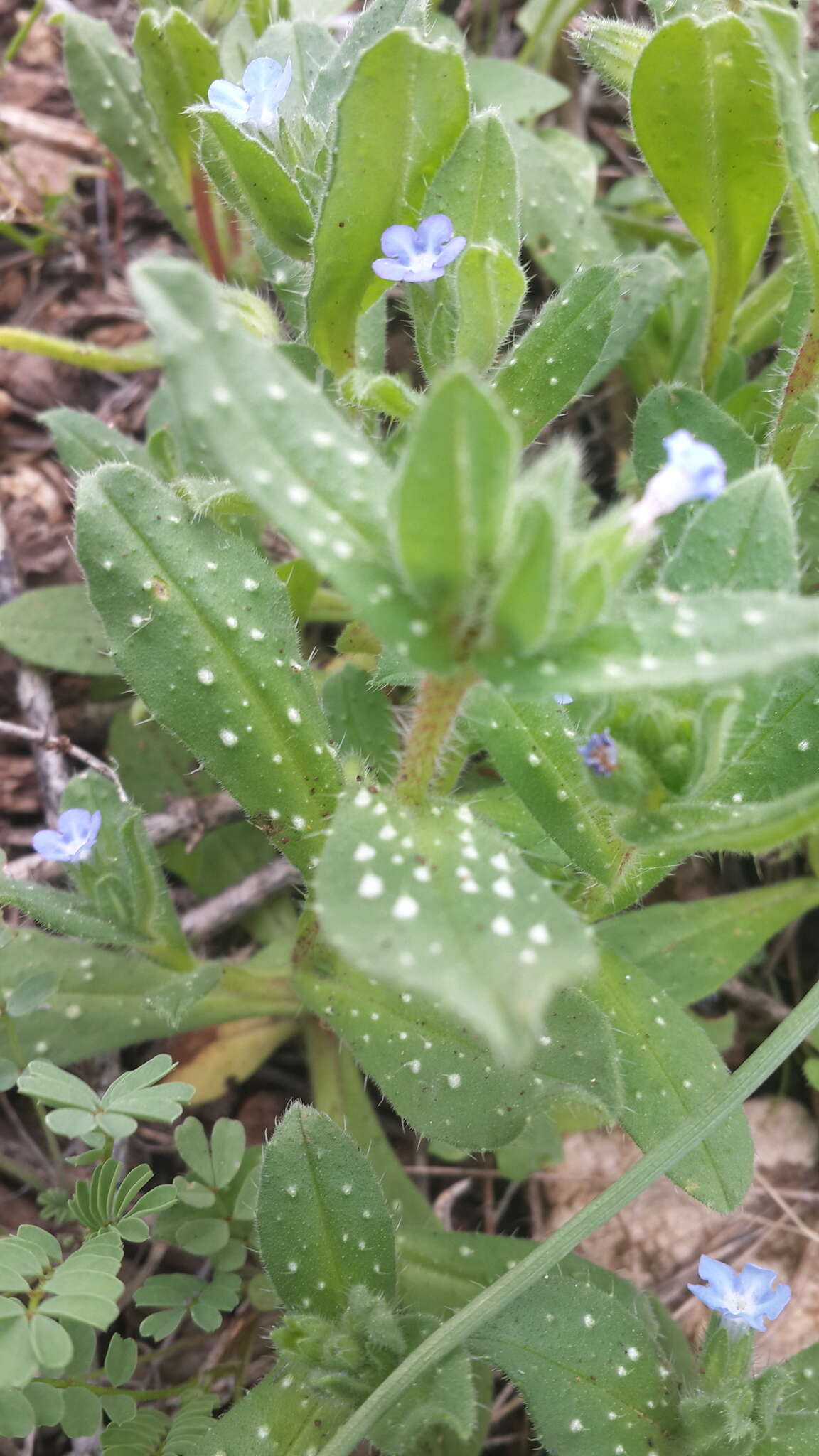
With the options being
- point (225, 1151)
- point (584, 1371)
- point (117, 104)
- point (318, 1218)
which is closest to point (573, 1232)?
point (584, 1371)

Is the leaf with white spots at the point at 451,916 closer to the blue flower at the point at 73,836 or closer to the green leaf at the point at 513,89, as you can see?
the blue flower at the point at 73,836

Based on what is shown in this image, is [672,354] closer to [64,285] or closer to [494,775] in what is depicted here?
[494,775]

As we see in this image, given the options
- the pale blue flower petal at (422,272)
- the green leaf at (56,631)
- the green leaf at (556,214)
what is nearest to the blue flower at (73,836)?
the green leaf at (56,631)

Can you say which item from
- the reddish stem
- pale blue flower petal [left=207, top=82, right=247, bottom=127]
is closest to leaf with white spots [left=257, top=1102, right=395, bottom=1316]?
pale blue flower petal [left=207, top=82, right=247, bottom=127]

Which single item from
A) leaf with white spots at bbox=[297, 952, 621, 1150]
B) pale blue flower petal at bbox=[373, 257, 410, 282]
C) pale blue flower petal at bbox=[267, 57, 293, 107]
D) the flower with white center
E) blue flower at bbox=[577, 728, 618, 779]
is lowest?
leaf with white spots at bbox=[297, 952, 621, 1150]

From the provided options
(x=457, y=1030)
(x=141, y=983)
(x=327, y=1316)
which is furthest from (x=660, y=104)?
(x=327, y=1316)

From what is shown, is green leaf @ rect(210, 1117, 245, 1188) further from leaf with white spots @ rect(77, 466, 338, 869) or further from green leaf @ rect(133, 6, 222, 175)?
green leaf @ rect(133, 6, 222, 175)
